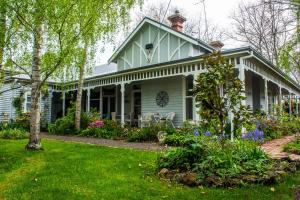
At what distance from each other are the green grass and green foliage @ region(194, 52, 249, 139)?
1.47 m

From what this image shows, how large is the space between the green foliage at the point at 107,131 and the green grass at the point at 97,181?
16.6ft

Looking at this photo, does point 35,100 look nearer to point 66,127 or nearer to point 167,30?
point 66,127

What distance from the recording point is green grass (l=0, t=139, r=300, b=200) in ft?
13.1

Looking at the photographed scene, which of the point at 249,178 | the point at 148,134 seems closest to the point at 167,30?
the point at 148,134

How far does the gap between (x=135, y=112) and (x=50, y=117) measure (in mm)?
6761

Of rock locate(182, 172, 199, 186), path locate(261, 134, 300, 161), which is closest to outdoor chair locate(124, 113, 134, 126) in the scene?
path locate(261, 134, 300, 161)

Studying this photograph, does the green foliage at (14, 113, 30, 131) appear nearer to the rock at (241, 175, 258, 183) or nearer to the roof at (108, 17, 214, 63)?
the roof at (108, 17, 214, 63)

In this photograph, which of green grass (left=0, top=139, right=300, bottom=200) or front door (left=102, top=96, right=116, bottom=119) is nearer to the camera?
green grass (left=0, top=139, right=300, bottom=200)

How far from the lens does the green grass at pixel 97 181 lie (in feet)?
13.1

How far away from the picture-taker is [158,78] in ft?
46.2

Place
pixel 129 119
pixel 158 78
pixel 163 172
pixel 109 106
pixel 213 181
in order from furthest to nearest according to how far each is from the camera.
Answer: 1. pixel 109 106
2. pixel 129 119
3. pixel 158 78
4. pixel 163 172
5. pixel 213 181

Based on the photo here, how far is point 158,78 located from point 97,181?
9.83m

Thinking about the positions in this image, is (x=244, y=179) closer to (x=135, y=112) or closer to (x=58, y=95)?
(x=135, y=112)

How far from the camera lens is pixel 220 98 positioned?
5355mm
